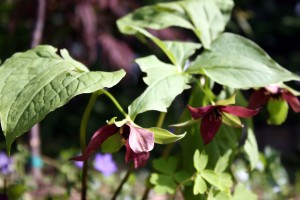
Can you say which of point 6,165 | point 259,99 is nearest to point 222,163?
point 259,99

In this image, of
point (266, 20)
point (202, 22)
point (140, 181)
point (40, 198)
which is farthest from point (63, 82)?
point (266, 20)

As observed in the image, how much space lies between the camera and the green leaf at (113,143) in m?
0.88

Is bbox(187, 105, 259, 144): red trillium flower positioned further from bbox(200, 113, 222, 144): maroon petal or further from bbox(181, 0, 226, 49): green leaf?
bbox(181, 0, 226, 49): green leaf

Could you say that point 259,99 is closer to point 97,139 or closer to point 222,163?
point 222,163

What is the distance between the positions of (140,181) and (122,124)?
1.93 metres

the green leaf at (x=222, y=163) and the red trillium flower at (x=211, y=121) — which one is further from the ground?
the red trillium flower at (x=211, y=121)

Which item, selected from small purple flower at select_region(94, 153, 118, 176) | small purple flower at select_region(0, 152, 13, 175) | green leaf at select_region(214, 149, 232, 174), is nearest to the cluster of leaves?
green leaf at select_region(214, 149, 232, 174)

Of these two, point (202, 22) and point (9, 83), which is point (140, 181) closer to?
point (202, 22)

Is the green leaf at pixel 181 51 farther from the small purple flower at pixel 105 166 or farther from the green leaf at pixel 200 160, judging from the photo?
the small purple flower at pixel 105 166

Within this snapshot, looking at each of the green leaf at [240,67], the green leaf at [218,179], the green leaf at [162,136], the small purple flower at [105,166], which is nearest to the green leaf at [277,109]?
the green leaf at [240,67]

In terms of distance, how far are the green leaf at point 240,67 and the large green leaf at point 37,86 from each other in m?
0.22

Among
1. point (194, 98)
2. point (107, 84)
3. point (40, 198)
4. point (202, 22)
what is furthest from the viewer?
point (40, 198)

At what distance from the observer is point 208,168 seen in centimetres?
102

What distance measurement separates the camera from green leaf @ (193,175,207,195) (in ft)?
3.04
